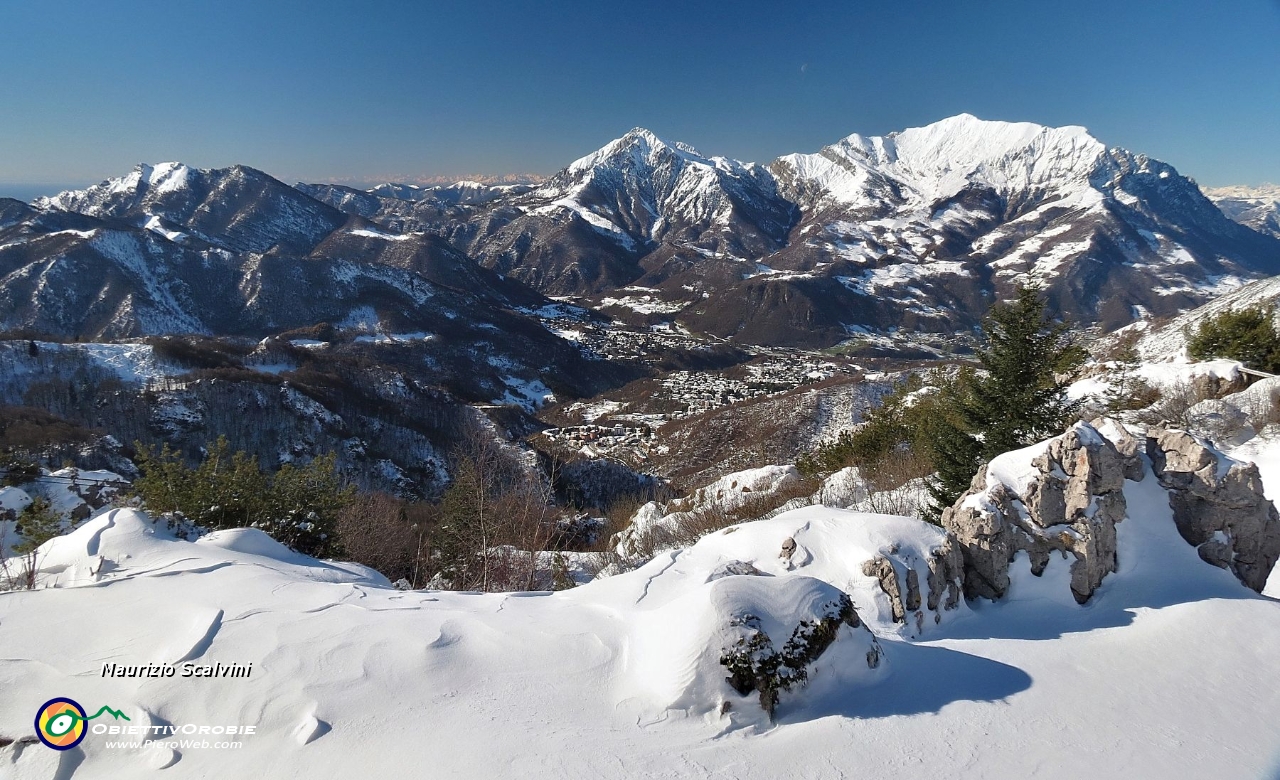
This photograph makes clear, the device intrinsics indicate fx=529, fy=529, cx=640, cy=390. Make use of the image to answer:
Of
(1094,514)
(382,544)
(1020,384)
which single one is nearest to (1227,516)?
(1094,514)

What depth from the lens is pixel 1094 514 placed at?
982cm

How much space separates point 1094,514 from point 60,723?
1457 cm

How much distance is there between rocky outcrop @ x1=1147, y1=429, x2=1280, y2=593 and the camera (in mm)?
9883

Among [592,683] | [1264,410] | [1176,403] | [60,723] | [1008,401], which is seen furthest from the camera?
[1176,403]

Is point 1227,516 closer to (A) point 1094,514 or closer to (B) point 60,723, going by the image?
(A) point 1094,514

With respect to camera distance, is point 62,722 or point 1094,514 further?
point 1094,514

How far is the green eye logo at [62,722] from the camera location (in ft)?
15.0

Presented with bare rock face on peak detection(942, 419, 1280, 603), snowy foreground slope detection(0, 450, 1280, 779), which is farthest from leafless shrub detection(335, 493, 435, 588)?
bare rock face on peak detection(942, 419, 1280, 603)

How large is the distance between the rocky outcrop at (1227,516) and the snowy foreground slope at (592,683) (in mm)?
1797

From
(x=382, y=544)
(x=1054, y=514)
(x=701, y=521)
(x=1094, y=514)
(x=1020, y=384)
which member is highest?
(x=1020, y=384)

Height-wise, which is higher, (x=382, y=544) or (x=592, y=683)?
(x=592, y=683)

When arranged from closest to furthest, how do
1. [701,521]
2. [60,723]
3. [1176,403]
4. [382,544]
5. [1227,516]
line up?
[60,723] < [1227,516] < [382,544] < [1176,403] < [701,521]

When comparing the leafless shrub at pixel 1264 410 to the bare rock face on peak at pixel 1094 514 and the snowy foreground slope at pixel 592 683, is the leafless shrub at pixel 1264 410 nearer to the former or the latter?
the bare rock face on peak at pixel 1094 514

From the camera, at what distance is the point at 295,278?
190250 mm
